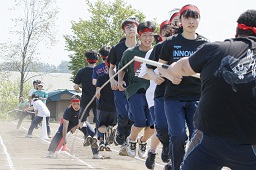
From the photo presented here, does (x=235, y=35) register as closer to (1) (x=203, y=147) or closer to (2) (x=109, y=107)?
(1) (x=203, y=147)

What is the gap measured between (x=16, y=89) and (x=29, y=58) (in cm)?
1563

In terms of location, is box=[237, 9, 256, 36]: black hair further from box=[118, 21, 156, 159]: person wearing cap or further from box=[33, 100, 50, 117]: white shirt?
box=[33, 100, 50, 117]: white shirt

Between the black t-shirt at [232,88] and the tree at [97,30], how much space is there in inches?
2050

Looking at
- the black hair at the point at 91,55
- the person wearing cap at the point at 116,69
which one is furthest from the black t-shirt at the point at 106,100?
the person wearing cap at the point at 116,69

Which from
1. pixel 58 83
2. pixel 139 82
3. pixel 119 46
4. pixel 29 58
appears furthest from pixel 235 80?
pixel 58 83

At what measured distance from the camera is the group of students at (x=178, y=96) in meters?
4.54

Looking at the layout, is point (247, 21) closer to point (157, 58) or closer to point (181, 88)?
point (181, 88)

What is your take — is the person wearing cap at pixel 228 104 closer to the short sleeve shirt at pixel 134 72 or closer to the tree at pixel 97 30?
the short sleeve shirt at pixel 134 72

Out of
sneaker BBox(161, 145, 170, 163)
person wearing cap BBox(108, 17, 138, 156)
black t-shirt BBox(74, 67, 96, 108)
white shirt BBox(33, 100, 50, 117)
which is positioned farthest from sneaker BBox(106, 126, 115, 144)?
white shirt BBox(33, 100, 50, 117)

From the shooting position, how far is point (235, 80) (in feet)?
14.8

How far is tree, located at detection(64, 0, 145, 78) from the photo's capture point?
2247 inches

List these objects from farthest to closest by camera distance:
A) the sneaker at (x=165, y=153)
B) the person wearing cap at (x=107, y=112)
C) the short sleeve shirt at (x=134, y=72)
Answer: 1. the person wearing cap at (x=107, y=112)
2. the short sleeve shirt at (x=134, y=72)
3. the sneaker at (x=165, y=153)

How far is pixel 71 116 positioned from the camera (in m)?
14.5

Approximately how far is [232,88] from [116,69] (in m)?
6.49
